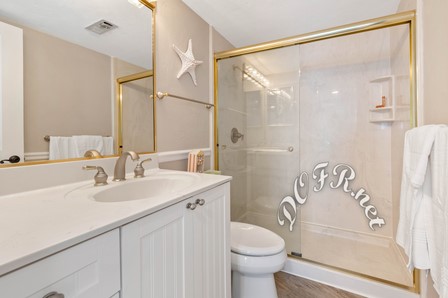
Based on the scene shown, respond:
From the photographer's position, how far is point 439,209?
741 millimetres

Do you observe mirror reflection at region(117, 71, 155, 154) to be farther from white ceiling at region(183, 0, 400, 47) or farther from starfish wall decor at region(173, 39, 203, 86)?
white ceiling at region(183, 0, 400, 47)

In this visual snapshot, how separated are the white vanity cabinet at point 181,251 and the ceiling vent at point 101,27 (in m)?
0.96

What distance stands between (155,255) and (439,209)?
102 cm

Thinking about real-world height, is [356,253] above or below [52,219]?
below

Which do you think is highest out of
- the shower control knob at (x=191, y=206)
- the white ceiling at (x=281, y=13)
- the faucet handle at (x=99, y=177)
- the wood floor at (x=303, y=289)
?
the white ceiling at (x=281, y=13)

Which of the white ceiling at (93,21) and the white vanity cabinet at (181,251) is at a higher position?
the white ceiling at (93,21)

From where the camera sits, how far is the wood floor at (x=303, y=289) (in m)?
1.40

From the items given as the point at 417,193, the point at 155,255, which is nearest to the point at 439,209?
the point at 417,193

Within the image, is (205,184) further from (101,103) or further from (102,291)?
(101,103)

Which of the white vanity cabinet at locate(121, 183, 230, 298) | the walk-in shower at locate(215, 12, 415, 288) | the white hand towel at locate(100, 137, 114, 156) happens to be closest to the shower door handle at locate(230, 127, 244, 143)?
the walk-in shower at locate(215, 12, 415, 288)

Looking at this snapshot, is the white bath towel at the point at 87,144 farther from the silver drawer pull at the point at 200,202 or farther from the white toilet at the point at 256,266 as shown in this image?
the white toilet at the point at 256,266

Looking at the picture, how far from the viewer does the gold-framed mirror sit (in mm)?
774

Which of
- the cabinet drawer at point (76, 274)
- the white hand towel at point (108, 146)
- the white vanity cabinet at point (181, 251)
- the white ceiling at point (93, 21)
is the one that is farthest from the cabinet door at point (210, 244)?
the white ceiling at point (93, 21)

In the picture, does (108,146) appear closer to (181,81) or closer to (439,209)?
(181,81)
